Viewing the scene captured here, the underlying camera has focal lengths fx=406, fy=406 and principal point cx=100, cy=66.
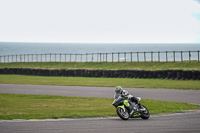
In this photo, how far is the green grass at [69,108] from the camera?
14.8m

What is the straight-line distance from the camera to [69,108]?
688 inches

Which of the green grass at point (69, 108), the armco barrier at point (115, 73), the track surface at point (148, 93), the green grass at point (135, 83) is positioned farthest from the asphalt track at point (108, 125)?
the armco barrier at point (115, 73)

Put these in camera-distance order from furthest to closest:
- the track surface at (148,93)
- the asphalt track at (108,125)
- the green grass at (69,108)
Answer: the track surface at (148,93) < the green grass at (69,108) < the asphalt track at (108,125)

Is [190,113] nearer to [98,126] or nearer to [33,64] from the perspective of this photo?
[98,126]

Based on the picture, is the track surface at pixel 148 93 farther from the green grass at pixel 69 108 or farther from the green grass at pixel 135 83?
the green grass at pixel 135 83

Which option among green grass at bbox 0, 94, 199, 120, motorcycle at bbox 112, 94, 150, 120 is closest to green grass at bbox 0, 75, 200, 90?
green grass at bbox 0, 94, 199, 120

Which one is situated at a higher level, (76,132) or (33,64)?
(76,132)

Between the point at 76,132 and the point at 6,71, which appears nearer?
the point at 76,132

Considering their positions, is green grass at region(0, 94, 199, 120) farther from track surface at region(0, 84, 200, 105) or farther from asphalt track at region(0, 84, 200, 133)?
track surface at region(0, 84, 200, 105)

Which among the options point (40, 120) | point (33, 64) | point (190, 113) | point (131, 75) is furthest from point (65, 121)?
point (33, 64)

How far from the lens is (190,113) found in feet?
49.0

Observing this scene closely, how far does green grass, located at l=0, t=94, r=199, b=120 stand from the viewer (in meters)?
14.8

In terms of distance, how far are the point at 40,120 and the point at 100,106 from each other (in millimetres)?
5265

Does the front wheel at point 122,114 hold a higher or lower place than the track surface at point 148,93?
higher
